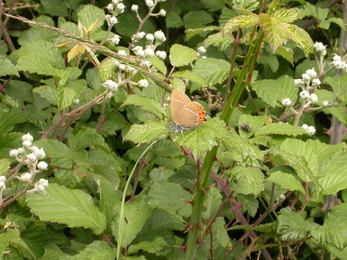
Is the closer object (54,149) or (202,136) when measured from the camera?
(202,136)

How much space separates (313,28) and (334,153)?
1503 mm

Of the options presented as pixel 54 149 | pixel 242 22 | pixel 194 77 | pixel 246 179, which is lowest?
pixel 54 149

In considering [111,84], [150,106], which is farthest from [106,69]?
[150,106]

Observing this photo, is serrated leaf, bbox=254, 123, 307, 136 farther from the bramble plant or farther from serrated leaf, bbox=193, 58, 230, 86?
serrated leaf, bbox=193, 58, 230, 86

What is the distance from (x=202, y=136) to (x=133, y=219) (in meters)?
0.52

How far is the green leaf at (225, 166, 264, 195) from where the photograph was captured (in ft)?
4.03

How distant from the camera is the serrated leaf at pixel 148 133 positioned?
3.39ft

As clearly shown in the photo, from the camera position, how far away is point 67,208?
4.44ft

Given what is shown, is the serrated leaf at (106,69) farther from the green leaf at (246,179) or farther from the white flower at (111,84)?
the green leaf at (246,179)

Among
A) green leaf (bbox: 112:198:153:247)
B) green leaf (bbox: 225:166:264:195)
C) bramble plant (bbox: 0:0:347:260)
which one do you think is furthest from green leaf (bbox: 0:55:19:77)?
green leaf (bbox: 225:166:264:195)

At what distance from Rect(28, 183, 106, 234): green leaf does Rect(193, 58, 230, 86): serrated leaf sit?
0.57 m

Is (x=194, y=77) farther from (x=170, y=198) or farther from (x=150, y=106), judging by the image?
(x=170, y=198)

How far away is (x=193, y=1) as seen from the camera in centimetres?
292

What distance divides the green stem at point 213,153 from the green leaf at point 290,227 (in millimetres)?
243
